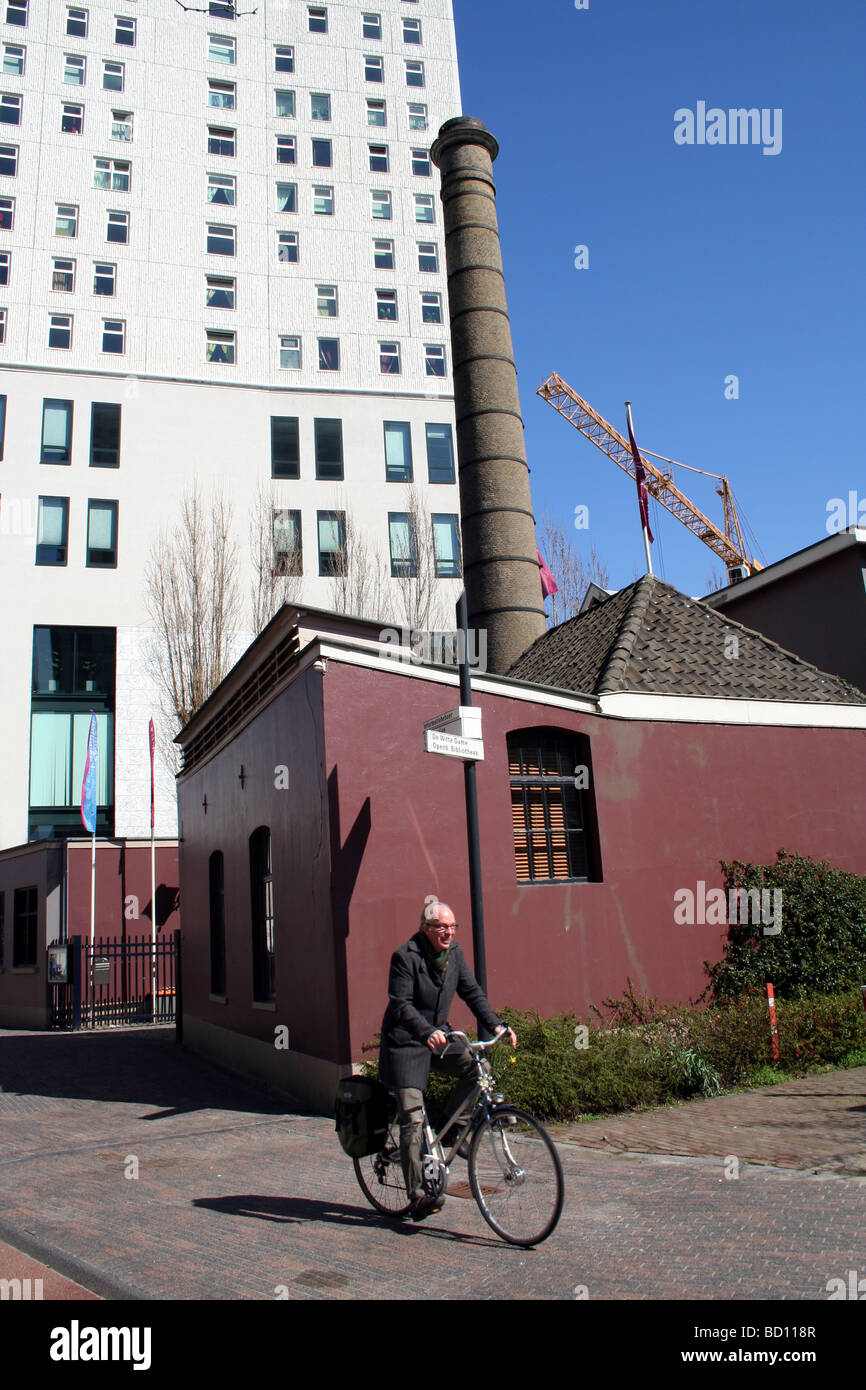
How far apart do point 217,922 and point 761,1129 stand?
9752mm

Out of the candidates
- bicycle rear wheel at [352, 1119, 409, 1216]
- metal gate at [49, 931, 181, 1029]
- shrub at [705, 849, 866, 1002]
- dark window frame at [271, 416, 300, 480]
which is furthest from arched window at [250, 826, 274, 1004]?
dark window frame at [271, 416, 300, 480]

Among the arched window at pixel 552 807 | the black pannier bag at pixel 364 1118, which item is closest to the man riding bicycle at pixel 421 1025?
the black pannier bag at pixel 364 1118

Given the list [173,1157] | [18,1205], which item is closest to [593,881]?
[173,1157]

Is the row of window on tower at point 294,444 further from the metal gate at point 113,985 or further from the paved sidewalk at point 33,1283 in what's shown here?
the paved sidewalk at point 33,1283

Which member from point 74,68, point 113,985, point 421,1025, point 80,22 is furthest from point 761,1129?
point 80,22

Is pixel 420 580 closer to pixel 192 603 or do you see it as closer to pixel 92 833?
pixel 192 603

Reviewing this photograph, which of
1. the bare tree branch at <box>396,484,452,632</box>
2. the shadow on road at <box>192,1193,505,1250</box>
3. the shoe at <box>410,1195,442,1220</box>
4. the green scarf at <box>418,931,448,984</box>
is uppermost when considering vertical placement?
the bare tree branch at <box>396,484,452,632</box>

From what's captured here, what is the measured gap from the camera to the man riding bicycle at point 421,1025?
564 centimetres

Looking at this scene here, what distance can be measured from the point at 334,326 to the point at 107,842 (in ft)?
70.7

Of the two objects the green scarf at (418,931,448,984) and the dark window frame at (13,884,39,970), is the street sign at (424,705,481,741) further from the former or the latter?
the dark window frame at (13,884,39,970)

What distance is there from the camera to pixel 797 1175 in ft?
21.0

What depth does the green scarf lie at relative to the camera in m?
6.00

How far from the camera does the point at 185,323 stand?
34.6 m
